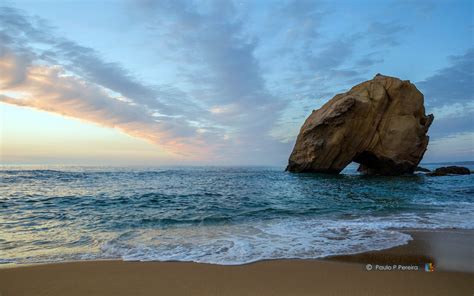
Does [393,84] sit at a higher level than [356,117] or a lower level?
higher

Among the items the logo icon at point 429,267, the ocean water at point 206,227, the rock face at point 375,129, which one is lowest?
the ocean water at point 206,227

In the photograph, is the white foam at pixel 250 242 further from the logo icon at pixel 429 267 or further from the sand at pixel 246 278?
the logo icon at pixel 429 267

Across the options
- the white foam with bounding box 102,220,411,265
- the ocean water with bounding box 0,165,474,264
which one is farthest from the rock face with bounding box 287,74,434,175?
the white foam with bounding box 102,220,411,265

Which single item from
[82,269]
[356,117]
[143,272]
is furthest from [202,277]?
[356,117]

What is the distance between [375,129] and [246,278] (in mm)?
34976

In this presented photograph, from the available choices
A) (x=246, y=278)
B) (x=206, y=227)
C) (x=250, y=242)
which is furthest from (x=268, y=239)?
→ (x=246, y=278)

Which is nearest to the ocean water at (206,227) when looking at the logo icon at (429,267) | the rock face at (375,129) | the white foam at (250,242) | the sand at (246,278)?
the white foam at (250,242)

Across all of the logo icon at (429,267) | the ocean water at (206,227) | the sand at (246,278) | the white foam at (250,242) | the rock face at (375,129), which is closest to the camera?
the sand at (246,278)

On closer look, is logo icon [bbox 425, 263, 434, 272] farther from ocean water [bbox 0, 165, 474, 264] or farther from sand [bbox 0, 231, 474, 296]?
ocean water [bbox 0, 165, 474, 264]

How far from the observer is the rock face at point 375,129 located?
108 feet

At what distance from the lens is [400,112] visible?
34.0 metres

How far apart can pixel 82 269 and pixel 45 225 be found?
4664mm

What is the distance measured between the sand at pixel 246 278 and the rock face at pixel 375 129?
2944cm

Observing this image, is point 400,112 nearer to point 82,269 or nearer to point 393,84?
point 393,84
